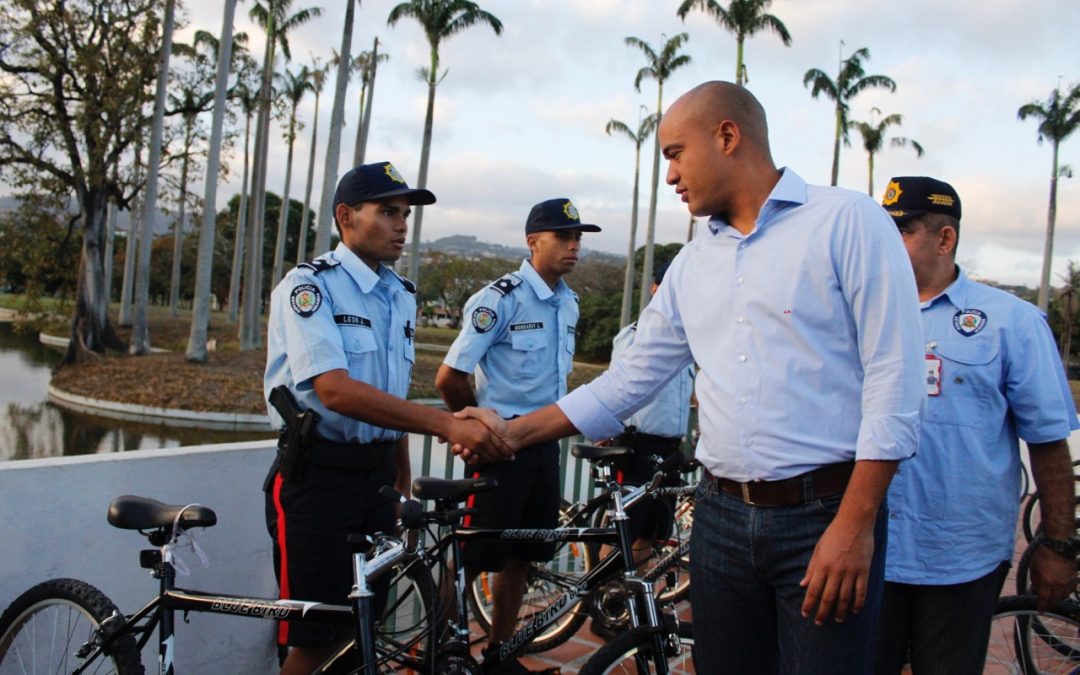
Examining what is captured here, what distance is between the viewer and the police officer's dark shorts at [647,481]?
4406mm

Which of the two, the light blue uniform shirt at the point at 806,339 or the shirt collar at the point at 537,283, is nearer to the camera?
the light blue uniform shirt at the point at 806,339

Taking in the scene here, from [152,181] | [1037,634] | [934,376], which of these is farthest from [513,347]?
[152,181]

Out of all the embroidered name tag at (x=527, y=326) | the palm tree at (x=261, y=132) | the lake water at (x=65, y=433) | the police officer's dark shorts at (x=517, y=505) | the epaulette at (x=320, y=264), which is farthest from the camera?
the palm tree at (x=261, y=132)

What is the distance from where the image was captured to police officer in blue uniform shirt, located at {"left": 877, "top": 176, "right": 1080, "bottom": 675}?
242 centimetres

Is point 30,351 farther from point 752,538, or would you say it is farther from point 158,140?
point 752,538

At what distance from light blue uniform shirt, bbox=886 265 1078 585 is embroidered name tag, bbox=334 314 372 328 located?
178 cm

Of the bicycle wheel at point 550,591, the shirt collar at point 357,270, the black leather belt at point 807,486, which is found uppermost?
the shirt collar at point 357,270

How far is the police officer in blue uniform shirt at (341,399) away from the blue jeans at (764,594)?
1102 mm

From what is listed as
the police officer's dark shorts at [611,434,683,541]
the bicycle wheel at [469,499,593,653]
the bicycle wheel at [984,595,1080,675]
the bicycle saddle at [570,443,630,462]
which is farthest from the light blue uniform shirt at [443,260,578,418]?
the bicycle wheel at [984,595,1080,675]

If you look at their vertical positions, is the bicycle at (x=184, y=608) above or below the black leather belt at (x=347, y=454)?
below

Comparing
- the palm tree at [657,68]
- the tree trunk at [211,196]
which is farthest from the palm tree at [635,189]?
the tree trunk at [211,196]

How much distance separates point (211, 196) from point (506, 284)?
23126mm

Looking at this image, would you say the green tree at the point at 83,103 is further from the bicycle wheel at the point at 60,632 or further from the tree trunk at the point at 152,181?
the bicycle wheel at the point at 60,632

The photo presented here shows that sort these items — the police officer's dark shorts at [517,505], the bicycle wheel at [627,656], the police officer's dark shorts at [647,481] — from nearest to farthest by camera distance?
the bicycle wheel at [627,656] → the police officer's dark shorts at [517,505] → the police officer's dark shorts at [647,481]
